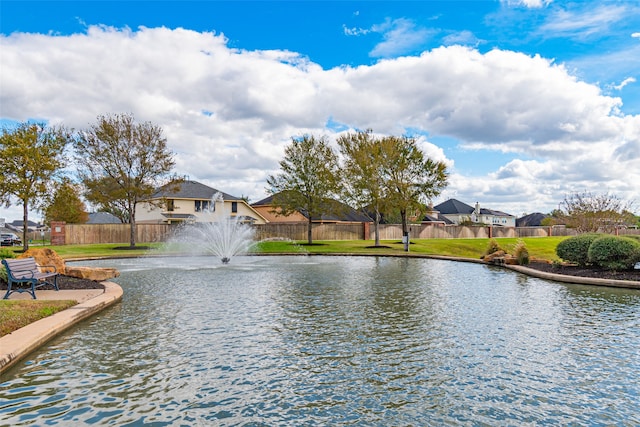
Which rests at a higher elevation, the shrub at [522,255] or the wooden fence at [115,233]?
the wooden fence at [115,233]

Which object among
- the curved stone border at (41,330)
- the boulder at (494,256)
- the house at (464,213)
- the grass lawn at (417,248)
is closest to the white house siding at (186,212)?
the grass lawn at (417,248)

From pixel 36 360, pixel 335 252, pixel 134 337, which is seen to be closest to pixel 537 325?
pixel 134 337

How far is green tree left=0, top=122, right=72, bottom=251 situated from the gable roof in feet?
253

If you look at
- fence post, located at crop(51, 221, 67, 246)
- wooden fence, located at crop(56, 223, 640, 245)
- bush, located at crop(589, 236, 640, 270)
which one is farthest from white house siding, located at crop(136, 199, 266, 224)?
bush, located at crop(589, 236, 640, 270)

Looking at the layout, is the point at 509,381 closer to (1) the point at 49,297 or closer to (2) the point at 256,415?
(2) the point at 256,415

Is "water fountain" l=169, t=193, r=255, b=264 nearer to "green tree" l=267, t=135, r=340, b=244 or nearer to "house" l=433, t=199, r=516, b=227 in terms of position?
"green tree" l=267, t=135, r=340, b=244

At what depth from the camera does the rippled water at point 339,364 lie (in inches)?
219

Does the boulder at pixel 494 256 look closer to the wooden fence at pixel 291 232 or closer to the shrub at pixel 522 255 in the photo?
the shrub at pixel 522 255

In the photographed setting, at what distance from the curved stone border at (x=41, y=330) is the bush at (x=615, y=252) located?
18.1 meters

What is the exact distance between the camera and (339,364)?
739cm

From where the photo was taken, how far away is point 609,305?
1283 cm

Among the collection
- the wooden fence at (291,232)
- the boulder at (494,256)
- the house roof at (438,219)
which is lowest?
the boulder at (494,256)

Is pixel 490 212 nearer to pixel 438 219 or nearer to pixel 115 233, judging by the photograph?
pixel 438 219

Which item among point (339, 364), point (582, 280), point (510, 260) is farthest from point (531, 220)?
point (339, 364)
